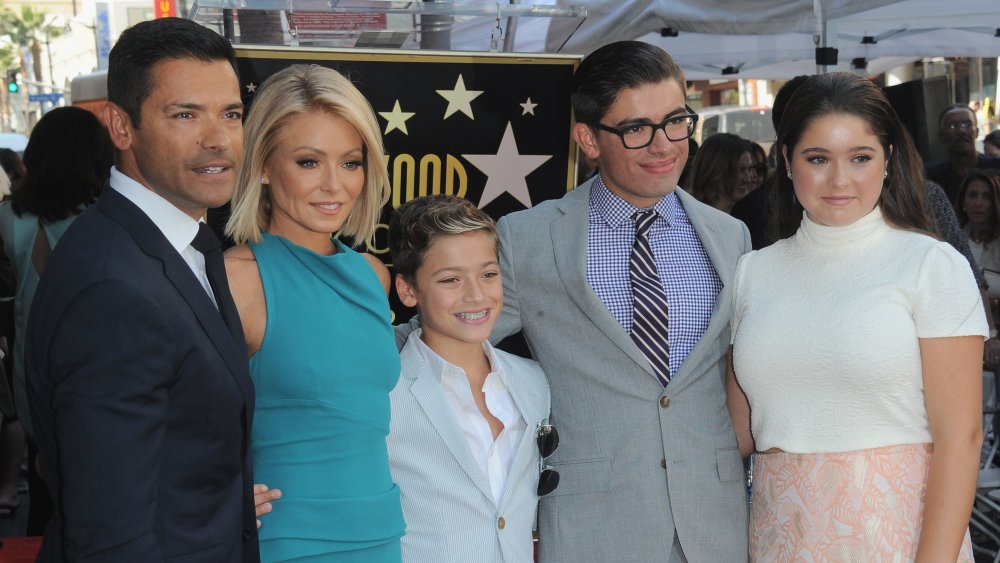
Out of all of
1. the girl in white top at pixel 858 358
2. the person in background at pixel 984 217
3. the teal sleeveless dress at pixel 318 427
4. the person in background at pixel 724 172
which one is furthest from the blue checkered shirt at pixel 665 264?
the person in background at pixel 984 217

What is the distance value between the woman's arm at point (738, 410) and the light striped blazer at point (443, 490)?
0.58 metres

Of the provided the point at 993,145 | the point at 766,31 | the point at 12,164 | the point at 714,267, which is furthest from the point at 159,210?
the point at 993,145

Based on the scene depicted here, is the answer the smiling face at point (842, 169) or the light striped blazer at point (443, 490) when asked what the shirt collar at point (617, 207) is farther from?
the light striped blazer at point (443, 490)

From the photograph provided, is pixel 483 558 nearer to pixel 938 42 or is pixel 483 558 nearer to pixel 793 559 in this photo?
pixel 793 559

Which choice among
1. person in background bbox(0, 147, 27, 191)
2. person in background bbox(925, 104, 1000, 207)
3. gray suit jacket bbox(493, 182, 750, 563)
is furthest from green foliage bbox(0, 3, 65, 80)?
gray suit jacket bbox(493, 182, 750, 563)

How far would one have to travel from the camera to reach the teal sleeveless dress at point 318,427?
2125 millimetres

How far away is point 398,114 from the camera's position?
3291mm

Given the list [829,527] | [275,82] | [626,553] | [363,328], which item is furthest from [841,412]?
[275,82]

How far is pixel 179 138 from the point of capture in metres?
1.86

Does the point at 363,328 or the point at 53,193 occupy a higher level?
the point at 53,193

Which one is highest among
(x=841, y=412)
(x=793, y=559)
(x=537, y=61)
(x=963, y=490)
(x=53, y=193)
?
(x=537, y=61)

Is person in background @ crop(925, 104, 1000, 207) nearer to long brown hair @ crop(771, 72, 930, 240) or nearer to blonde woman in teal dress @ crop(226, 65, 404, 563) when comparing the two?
long brown hair @ crop(771, 72, 930, 240)

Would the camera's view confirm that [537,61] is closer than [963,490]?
No

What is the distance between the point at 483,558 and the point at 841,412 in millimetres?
883
